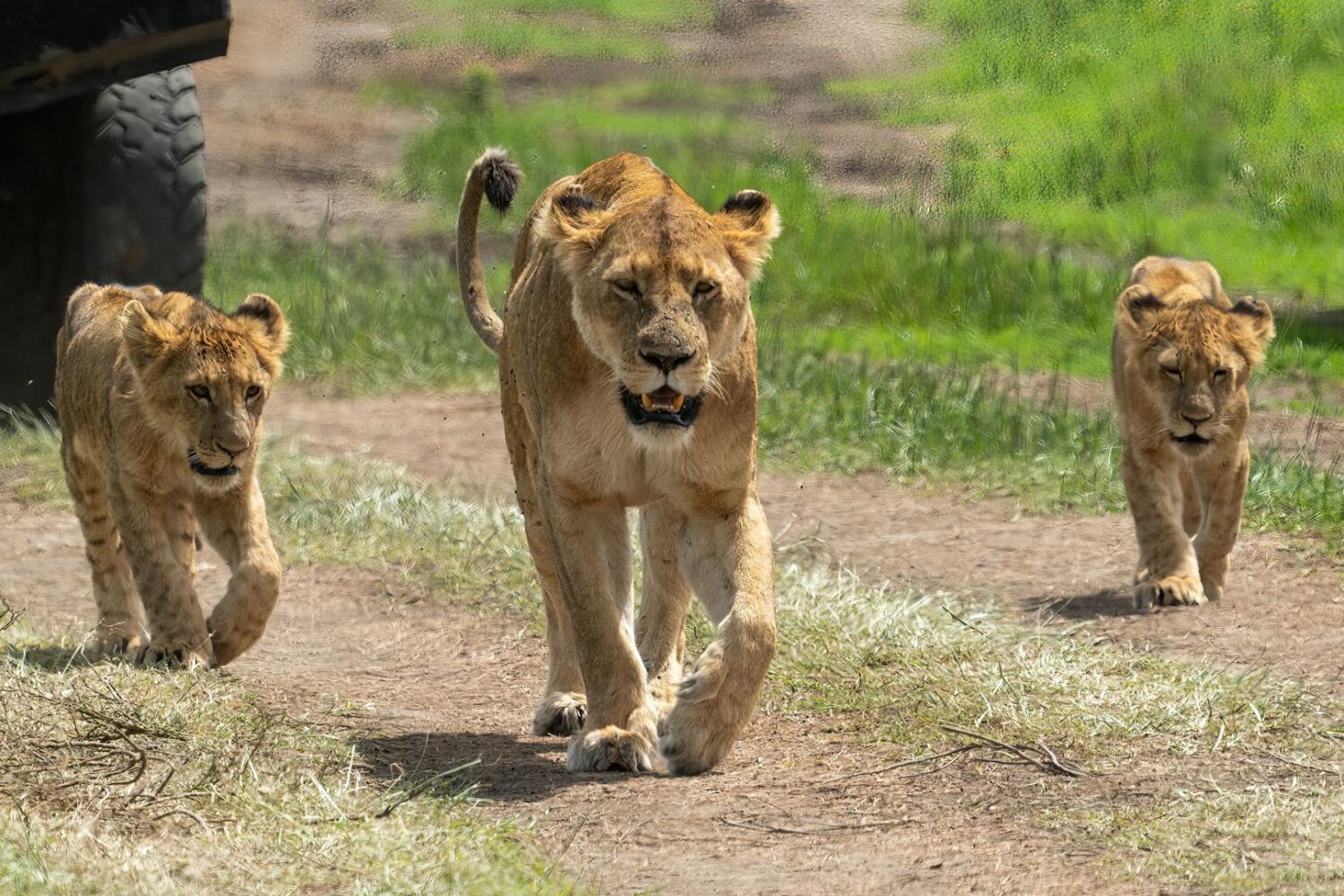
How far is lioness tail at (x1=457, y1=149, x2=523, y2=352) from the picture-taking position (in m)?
6.15

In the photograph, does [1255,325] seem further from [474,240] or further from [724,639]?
[724,639]

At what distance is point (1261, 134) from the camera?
45.8 feet

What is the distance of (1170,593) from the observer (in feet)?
22.5

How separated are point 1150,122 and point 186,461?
9.39m

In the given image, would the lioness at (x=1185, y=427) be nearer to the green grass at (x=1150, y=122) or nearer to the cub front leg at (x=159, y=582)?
the cub front leg at (x=159, y=582)

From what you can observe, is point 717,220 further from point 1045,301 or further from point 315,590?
point 1045,301

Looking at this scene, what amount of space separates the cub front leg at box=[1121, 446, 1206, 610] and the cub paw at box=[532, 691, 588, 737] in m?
2.26

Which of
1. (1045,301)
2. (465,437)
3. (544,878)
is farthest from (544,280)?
(1045,301)

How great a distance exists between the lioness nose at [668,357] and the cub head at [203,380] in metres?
1.55

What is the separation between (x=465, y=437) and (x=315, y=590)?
264 centimetres

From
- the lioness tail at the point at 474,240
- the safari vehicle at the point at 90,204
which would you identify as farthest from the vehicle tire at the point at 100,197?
the lioness tail at the point at 474,240

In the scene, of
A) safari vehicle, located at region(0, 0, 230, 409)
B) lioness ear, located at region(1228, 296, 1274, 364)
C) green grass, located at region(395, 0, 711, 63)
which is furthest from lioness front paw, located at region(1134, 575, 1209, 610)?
green grass, located at region(395, 0, 711, 63)

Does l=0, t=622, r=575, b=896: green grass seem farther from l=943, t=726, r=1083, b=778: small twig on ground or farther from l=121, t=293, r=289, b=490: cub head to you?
l=943, t=726, r=1083, b=778: small twig on ground

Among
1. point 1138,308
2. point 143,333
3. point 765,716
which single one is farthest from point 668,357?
point 1138,308
